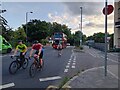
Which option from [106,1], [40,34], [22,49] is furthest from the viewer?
[40,34]

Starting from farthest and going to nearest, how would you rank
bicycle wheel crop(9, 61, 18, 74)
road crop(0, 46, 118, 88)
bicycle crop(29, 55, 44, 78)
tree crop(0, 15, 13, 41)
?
tree crop(0, 15, 13, 41)
bicycle wheel crop(9, 61, 18, 74)
bicycle crop(29, 55, 44, 78)
road crop(0, 46, 118, 88)

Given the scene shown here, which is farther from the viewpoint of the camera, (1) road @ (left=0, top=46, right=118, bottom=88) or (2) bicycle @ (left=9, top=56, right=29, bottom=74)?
(2) bicycle @ (left=9, top=56, right=29, bottom=74)

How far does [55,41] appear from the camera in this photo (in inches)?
2386

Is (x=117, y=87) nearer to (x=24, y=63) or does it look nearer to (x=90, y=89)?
(x=90, y=89)

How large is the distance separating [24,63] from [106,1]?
557 cm

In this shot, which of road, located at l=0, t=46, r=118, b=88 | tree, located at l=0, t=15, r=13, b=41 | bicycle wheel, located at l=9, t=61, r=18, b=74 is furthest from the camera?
tree, located at l=0, t=15, r=13, b=41

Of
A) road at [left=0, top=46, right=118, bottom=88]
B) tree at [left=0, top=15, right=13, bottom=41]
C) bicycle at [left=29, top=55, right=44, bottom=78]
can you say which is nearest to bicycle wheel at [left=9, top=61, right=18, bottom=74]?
road at [left=0, top=46, right=118, bottom=88]

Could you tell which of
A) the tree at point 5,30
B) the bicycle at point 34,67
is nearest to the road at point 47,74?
the bicycle at point 34,67

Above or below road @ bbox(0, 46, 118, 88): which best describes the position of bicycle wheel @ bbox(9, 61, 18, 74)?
above

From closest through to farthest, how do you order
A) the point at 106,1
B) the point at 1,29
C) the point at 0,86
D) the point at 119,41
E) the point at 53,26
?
the point at 0,86 → the point at 106,1 → the point at 1,29 → the point at 119,41 → the point at 53,26

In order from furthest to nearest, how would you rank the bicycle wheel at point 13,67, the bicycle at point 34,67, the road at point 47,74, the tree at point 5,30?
the tree at point 5,30 < the bicycle wheel at point 13,67 < the bicycle at point 34,67 < the road at point 47,74

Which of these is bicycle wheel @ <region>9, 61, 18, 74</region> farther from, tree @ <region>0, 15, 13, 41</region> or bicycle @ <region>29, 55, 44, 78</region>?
tree @ <region>0, 15, 13, 41</region>

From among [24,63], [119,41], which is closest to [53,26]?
[119,41]

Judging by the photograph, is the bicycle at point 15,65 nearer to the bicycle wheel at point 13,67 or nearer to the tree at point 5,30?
the bicycle wheel at point 13,67
